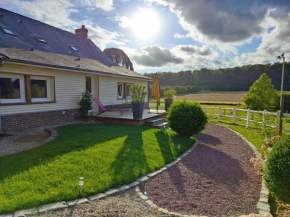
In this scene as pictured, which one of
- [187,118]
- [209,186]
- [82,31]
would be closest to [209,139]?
[187,118]

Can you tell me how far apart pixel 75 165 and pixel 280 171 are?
3838mm

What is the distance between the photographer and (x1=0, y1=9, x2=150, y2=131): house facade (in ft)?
25.1

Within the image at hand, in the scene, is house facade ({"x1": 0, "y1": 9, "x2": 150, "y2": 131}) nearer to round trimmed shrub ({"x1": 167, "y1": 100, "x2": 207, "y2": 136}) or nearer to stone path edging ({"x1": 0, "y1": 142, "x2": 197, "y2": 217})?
round trimmed shrub ({"x1": 167, "y1": 100, "x2": 207, "y2": 136})

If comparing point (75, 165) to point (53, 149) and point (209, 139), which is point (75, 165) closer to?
point (53, 149)

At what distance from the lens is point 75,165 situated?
13.9ft

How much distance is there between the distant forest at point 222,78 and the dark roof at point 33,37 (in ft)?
111

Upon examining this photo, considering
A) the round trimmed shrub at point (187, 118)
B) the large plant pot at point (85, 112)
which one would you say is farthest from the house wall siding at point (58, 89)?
the round trimmed shrub at point (187, 118)

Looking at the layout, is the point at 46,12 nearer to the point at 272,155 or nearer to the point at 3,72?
the point at 3,72

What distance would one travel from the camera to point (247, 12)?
9008mm

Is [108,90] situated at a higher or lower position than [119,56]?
lower

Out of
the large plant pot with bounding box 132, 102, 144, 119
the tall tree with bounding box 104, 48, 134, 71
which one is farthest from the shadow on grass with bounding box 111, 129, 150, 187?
the tall tree with bounding box 104, 48, 134, 71

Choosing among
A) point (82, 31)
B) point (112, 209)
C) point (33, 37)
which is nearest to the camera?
point (112, 209)

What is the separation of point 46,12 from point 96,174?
12460 millimetres

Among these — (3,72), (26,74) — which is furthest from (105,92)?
(3,72)
